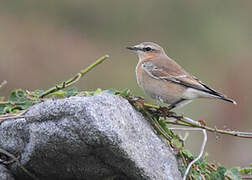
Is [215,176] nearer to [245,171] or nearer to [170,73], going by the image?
[245,171]

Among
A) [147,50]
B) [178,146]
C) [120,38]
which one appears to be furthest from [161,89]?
[120,38]

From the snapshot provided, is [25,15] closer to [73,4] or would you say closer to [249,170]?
[73,4]

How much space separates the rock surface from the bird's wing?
2.05 meters

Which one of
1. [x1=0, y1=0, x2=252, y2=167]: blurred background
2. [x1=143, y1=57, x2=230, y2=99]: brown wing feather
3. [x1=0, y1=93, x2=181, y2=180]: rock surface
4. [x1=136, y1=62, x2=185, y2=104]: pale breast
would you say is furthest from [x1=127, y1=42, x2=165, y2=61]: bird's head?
[x1=0, y1=0, x2=252, y2=167]: blurred background

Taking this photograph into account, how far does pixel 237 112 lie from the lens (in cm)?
1645

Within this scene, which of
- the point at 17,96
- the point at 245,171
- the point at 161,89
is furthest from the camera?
the point at 161,89

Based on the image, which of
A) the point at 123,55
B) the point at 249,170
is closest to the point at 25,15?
the point at 123,55

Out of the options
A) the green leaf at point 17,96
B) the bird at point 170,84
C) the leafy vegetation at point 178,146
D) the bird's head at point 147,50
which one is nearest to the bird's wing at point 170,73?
the bird at point 170,84

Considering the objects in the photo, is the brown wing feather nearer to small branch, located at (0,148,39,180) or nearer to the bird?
the bird

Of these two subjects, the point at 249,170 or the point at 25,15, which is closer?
the point at 249,170

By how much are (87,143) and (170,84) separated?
2932mm

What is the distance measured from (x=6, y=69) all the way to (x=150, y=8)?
→ 5.65m

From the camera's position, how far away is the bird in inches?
288

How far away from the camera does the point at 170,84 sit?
24.8 ft
